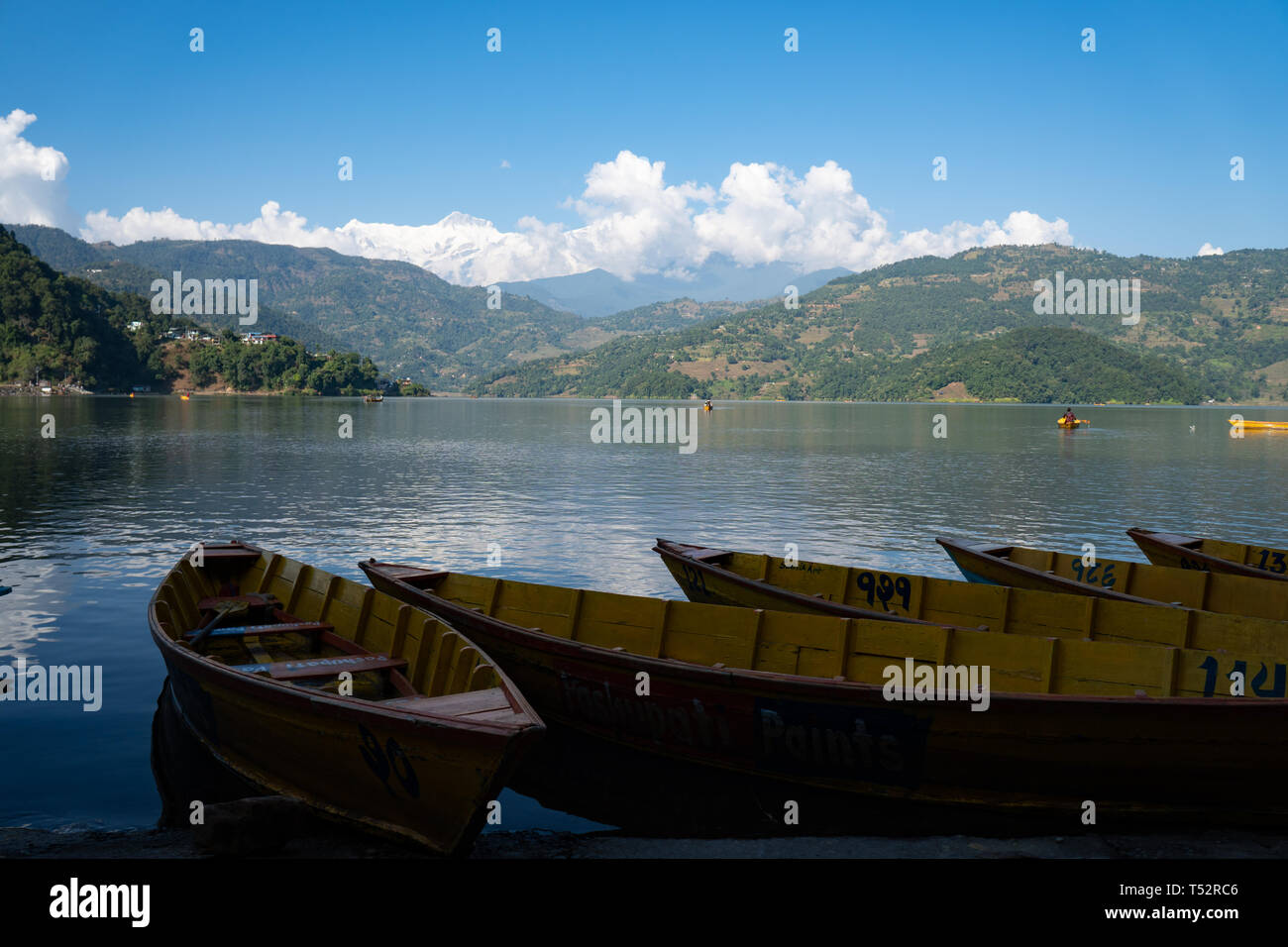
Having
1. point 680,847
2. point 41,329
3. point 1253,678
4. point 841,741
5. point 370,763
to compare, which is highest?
point 41,329

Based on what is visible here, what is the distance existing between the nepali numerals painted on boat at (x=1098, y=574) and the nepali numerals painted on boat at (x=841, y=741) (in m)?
7.28

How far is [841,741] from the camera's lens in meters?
9.07

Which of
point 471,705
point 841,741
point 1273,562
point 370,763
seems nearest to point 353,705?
point 370,763

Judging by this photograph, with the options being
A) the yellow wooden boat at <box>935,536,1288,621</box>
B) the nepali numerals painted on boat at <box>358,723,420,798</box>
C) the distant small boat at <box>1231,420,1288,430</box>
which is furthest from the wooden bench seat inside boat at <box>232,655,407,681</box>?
the distant small boat at <box>1231,420,1288,430</box>

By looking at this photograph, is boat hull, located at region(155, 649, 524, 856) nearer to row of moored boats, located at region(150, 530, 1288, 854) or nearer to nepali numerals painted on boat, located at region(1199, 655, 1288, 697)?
row of moored boats, located at region(150, 530, 1288, 854)

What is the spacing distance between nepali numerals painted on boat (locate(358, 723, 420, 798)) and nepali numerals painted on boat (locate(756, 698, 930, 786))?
12.4 feet

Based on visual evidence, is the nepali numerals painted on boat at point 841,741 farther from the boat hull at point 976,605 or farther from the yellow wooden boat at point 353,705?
the yellow wooden boat at point 353,705

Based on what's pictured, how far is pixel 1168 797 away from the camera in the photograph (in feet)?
27.1

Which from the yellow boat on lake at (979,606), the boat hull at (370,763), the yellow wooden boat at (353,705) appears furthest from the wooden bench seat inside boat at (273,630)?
the yellow boat on lake at (979,606)

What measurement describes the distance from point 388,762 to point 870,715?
4.79 metres

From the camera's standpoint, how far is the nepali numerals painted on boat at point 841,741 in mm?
8805

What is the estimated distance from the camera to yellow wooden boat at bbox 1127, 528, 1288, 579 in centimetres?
1573

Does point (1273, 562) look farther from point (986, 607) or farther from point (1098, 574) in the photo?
point (986, 607)
